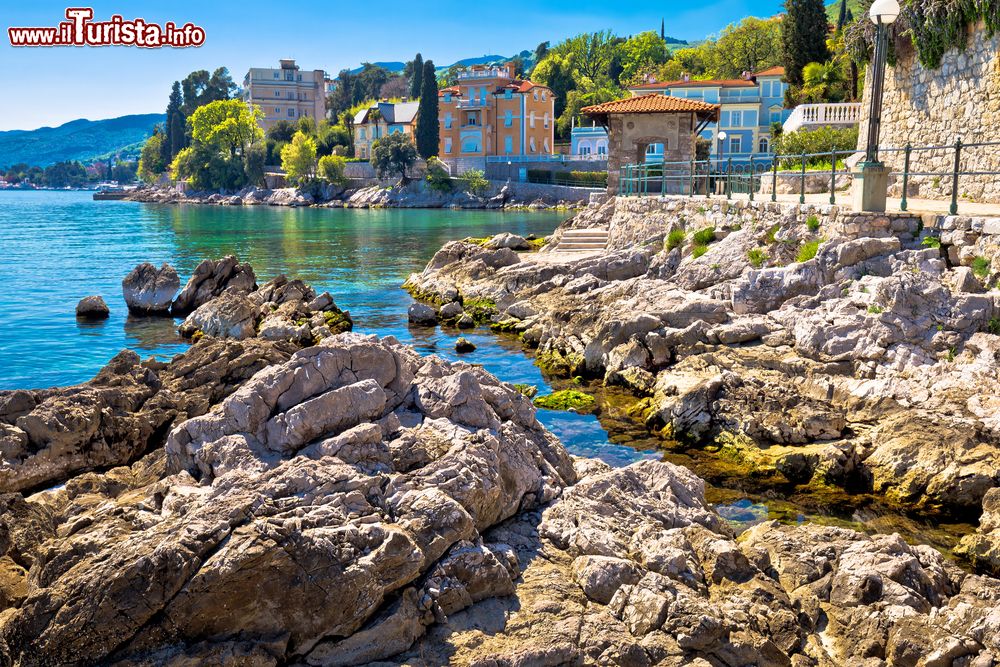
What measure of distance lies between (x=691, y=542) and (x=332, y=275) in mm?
29895

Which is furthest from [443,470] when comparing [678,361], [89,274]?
[89,274]

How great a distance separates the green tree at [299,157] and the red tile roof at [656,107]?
245 feet

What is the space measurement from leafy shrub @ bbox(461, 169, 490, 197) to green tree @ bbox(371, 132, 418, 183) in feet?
25.8

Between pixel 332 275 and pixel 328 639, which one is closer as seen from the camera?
pixel 328 639

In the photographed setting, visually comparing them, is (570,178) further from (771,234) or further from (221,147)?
(771,234)

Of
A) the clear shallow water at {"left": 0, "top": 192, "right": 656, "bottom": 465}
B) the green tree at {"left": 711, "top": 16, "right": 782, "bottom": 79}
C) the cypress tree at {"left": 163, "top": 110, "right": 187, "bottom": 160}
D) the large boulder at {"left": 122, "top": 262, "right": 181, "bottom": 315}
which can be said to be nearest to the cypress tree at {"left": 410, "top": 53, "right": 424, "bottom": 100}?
the clear shallow water at {"left": 0, "top": 192, "right": 656, "bottom": 465}

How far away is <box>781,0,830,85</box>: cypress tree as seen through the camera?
5300cm

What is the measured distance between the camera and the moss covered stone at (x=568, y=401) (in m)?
15.4

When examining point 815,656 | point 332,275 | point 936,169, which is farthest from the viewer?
point 332,275

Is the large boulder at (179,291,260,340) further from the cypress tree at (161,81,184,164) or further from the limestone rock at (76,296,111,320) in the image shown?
the cypress tree at (161,81,184,164)

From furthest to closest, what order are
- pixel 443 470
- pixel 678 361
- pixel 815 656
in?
pixel 678 361 < pixel 443 470 < pixel 815 656

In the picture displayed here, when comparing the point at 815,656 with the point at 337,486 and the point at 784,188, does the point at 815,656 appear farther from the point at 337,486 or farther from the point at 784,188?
the point at 784,188

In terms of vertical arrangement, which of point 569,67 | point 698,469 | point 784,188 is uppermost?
point 569,67

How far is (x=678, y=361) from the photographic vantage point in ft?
52.9
